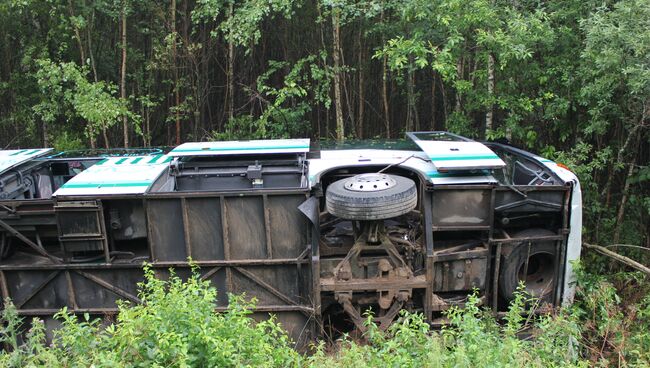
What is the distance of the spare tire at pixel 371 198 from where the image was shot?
4.89 m

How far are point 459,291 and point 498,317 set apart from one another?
1.44 feet

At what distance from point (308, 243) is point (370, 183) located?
846mm

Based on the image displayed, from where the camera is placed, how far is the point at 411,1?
7.02 metres

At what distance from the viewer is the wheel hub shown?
506 cm

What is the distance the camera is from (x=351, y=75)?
1041 centimetres

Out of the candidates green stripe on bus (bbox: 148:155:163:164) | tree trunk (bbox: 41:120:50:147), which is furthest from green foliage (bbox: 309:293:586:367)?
tree trunk (bbox: 41:120:50:147)

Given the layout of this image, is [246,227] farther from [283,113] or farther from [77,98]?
[77,98]

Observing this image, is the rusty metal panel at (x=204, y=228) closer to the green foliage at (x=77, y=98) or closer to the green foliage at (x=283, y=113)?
the green foliage at (x=283, y=113)

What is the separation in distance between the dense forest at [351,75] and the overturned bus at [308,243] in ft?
5.64

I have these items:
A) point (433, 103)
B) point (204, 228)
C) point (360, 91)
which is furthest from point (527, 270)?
point (360, 91)

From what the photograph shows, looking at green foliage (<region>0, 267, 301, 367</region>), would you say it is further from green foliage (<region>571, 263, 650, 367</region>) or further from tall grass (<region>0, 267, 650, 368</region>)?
green foliage (<region>571, 263, 650, 367</region>)

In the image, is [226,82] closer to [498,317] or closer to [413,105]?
[413,105]

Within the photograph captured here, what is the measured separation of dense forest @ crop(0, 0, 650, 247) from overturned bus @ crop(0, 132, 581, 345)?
172 cm

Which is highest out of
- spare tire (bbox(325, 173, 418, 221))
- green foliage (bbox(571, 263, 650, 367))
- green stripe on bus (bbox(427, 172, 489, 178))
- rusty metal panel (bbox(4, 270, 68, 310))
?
green stripe on bus (bbox(427, 172, 489, 178))
